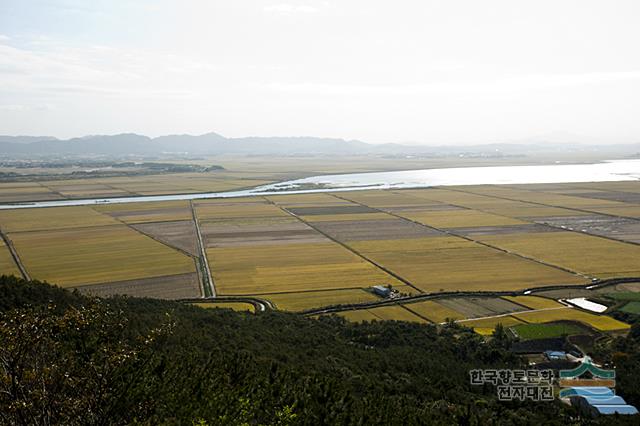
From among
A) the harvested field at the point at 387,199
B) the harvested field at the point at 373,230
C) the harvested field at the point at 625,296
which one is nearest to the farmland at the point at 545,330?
the harvested field at the point at 625,296

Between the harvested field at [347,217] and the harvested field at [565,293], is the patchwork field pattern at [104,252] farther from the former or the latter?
the harvested field at [565,293]

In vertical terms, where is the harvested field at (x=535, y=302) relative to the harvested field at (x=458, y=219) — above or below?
below

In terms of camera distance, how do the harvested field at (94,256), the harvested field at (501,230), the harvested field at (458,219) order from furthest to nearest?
1. the harvested field at (458,219)
2. the harvested field at (501,230)
3. the harvested field at (94,256)

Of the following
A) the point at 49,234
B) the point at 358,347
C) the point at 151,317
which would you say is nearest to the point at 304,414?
the point at 358,347

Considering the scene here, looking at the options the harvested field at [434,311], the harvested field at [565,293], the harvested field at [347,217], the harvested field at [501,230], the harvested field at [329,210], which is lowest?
the harvested field at [434,311]

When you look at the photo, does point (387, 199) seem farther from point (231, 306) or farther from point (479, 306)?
point (231, 306)

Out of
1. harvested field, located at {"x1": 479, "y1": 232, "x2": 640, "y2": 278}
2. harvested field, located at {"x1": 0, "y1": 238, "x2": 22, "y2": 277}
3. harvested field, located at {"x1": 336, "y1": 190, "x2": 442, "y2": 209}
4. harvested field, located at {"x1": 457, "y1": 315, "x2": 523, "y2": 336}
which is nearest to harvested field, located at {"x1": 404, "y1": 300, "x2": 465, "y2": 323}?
harvested field, located at {"x1": 457, "y1": 315, "x2": 523, "y2": 336}

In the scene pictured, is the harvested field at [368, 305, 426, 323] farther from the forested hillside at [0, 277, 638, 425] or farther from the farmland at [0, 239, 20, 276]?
the farmland at [0, 239, 20, 276]
